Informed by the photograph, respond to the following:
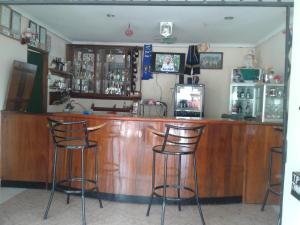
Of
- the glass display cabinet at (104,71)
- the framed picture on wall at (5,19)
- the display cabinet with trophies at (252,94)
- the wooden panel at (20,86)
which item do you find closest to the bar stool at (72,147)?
the wooden panel at (20,86)

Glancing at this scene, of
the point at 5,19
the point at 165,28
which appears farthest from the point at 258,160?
the point at 5,19

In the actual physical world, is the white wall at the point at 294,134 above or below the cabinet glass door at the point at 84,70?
below

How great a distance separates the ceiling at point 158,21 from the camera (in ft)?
13.3

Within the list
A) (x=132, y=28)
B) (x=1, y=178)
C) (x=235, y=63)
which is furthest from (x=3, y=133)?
(x=235, y=63)

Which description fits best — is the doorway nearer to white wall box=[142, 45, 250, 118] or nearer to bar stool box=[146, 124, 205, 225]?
white wall box=[142, 45, 250, 118]

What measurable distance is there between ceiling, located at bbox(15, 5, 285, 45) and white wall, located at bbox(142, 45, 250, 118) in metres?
0.30

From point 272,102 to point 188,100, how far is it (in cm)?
207

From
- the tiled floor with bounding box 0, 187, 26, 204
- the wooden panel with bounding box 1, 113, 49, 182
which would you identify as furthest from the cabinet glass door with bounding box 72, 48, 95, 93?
the tiled floor with bounding box 0, 187, 26, 204

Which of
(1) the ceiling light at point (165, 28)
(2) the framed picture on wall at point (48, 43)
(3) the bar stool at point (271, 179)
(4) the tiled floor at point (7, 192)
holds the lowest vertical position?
(4) the tiled floor at point (7, 192)

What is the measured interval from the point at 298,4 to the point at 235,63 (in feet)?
15.5

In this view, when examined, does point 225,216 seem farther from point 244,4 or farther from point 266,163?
point 244,4

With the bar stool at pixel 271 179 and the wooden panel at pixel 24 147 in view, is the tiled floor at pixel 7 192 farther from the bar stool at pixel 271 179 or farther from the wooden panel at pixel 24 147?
the bar stool at pixel 271 179

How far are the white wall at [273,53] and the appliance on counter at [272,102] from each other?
18.4 inches

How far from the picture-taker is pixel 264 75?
473cm
